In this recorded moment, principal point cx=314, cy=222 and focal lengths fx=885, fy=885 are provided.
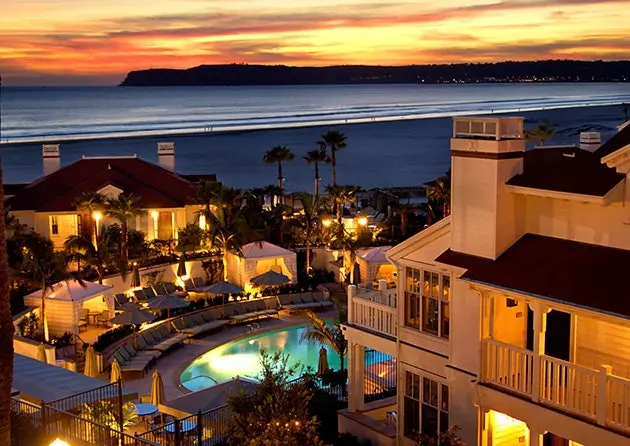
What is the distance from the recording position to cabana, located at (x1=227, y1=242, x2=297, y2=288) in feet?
113

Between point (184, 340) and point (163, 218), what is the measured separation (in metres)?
12.0

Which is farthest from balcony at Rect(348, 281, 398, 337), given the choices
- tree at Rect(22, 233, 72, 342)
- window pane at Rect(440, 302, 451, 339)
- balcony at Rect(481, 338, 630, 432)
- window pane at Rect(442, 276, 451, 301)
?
tree at Rect(22, 233, 72, 342)

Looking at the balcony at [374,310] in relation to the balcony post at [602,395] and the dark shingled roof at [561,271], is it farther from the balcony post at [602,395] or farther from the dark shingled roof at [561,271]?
the balcony post at [602,395]

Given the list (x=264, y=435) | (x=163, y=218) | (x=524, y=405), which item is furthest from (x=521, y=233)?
(x=163, y=218)

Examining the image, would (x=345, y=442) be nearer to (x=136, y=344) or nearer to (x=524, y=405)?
(x=524, y=405)

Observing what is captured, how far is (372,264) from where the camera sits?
34.9 meters

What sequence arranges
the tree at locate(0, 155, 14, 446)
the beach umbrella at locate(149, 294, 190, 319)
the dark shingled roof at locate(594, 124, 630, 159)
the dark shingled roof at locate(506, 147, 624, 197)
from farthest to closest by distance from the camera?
the beach umbrella at locate(149, 294, 190, 319)
the dark shingled roof at locate(594, 124, 630, 159)
the dark shingled roof at locate(506, 147, 624, 197)
the tree at locate(0, 155, 14, 446)

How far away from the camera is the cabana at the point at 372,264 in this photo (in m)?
34.9

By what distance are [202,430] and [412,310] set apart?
484 cm

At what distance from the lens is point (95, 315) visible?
29.7 meters

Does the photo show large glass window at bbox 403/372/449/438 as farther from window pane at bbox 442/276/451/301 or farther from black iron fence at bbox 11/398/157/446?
black iron fence at bbox 11/398/157/446

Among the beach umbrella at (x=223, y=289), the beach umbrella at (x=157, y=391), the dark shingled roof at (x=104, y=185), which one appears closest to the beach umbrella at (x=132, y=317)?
the beach umbrella at (x=223, y=289)

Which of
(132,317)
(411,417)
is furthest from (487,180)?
(132,317)

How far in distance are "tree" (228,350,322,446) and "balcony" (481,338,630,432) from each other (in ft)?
10.3
